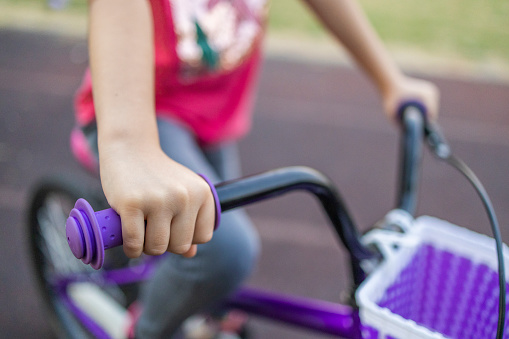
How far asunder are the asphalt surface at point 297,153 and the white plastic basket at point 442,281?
1.22m

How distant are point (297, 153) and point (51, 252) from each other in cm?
210

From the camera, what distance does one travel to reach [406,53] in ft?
20.7

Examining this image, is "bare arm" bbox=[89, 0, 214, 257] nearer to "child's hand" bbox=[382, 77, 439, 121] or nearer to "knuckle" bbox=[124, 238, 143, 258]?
"knuckle" bbox=[124, 238, 143, 258]

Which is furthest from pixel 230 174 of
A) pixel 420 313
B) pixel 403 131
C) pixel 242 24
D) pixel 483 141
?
pixel 483 141

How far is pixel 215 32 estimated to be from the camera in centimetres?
130

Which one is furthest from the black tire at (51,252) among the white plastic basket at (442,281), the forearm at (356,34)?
the white plastic basket at (442,281)

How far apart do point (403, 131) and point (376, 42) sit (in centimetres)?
24

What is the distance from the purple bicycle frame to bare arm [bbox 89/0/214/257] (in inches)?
14.9

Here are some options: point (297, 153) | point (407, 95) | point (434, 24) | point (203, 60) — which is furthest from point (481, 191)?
point (434, 24)

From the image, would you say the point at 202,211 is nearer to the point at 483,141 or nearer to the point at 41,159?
the point at 41,159

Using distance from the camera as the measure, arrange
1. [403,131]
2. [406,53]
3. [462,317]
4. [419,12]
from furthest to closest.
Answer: [419,12] → [406,53] → [403,131] → [462,317]

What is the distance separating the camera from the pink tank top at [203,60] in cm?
121

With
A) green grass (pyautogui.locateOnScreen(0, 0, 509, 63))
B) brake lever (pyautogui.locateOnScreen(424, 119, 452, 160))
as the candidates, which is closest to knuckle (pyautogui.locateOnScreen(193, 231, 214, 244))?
brake lever (pyautogui.locateOnScreen(424, 119, 452, 160))

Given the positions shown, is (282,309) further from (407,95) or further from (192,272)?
(407,95)
